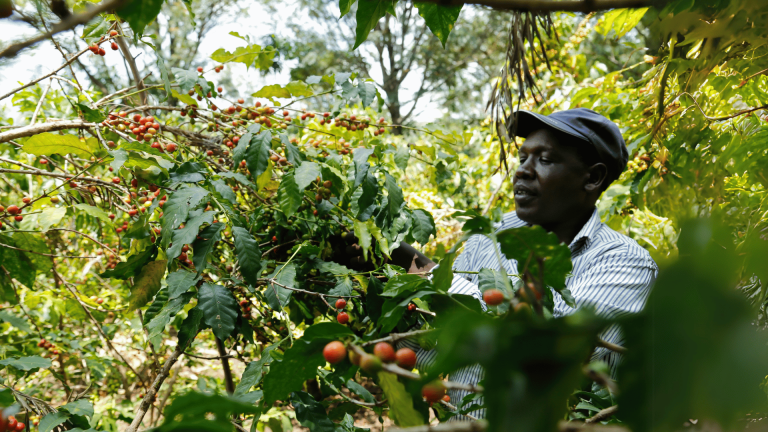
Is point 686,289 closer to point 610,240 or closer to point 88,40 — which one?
point 610,240

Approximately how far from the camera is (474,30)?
13.4 meters

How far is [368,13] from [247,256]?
24.8 inches

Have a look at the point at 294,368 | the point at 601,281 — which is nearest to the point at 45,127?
the point at 294,368

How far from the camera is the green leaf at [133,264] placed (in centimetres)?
126

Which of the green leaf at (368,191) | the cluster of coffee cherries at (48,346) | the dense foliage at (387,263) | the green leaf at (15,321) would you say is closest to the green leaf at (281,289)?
the dense foliage at (387,263)

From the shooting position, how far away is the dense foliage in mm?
262

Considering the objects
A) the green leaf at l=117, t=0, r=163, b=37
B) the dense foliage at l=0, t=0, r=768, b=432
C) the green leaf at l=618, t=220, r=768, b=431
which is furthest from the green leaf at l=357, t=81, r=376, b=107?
the green leaf at l=618, t=220, r=768, b=431

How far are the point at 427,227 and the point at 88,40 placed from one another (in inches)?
52.0

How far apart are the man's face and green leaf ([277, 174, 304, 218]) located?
0.83 meters

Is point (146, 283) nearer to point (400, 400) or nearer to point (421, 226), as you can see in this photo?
point (421, 226)

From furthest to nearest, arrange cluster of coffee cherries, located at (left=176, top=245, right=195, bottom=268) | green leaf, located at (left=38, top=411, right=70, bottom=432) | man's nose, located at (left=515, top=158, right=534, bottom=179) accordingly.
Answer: man's nose, located at (left=515, top=158, right=534, bottom=179)
cluster of coffee cherries, located at (left=176, top=245, right=195, bottom=268)
green leaf, located at (left=38, top=411, right=70, bottom=432)

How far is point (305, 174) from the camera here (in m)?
1.32

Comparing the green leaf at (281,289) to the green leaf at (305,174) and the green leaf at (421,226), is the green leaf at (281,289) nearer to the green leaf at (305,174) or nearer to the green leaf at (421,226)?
the green leaf at (305,174)

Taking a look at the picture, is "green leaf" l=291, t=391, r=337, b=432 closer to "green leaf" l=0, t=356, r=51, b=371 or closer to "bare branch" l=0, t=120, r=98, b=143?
"green leaf" l=0, t=356, r=51, b=371
